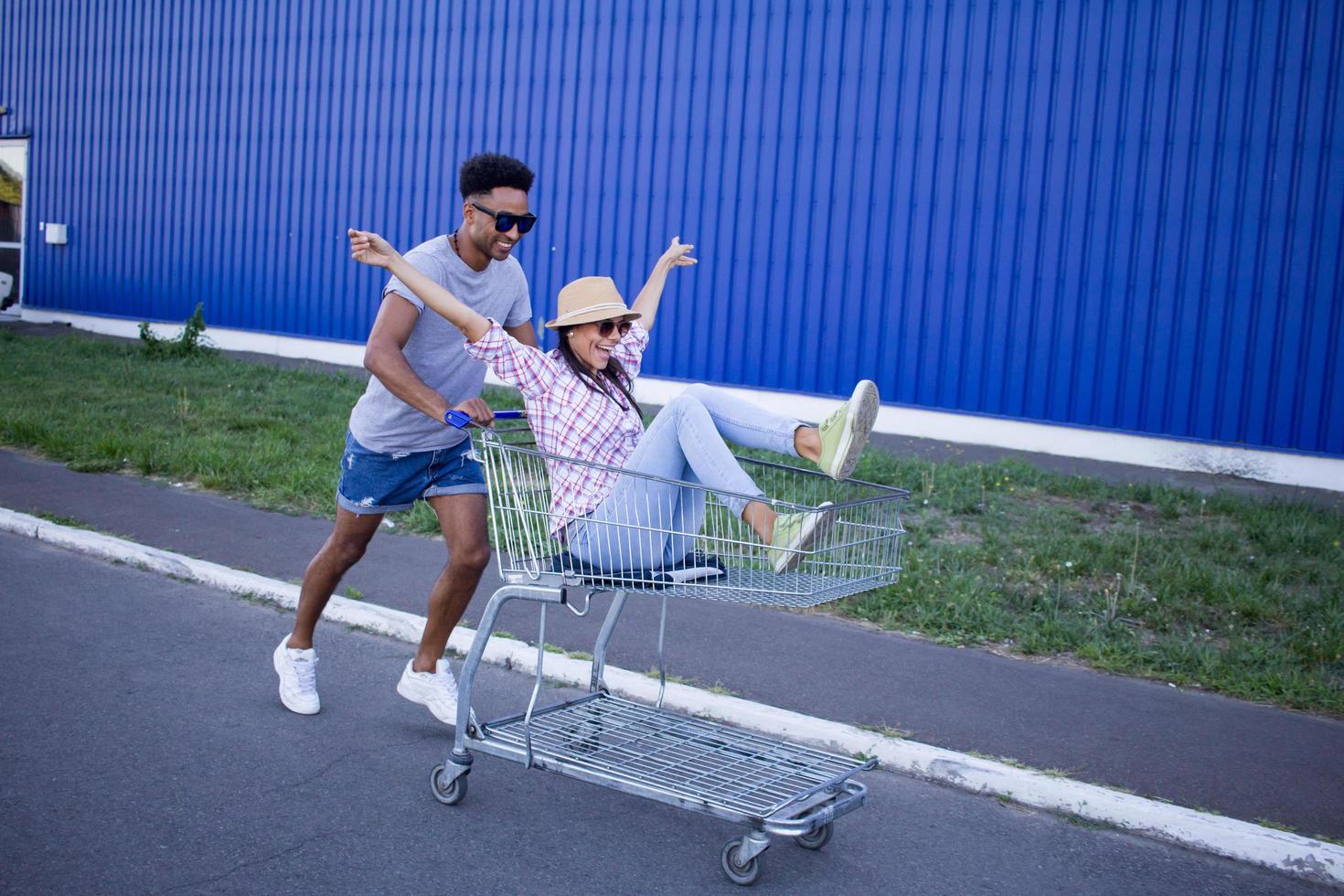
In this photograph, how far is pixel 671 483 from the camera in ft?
12.1

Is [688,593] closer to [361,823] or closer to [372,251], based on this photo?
[361,823]

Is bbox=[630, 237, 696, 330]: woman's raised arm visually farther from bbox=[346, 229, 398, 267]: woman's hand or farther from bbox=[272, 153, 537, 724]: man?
bbox=[346, 229, 398, 267]: woman's hand

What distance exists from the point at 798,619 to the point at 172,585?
3.37 m

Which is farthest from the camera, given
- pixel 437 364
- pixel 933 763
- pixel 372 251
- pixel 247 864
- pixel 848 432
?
pixel 437 364

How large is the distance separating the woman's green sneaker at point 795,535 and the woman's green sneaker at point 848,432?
14 cm

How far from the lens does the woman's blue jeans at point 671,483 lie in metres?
3.74

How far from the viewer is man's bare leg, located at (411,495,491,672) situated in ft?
14.8

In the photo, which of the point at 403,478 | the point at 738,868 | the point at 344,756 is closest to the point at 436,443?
the point at 403,478

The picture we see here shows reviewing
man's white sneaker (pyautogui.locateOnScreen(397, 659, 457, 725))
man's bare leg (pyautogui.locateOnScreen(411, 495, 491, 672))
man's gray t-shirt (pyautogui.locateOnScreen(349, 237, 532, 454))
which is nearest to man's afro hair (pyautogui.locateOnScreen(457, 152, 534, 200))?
man's gray t-shirt (pyautogui.locateOnScreen(349, 237, 532, 454))

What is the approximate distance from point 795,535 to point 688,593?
0.40m

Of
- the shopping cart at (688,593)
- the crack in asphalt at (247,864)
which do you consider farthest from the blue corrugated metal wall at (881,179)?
the crack in asphalt at (247,864)

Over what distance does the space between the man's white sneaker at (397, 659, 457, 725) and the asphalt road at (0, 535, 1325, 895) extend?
0.37 feet

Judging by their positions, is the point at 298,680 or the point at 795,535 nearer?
the point at 795,535

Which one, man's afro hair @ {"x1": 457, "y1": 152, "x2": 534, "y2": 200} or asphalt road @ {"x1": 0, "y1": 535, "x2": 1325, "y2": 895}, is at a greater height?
man's afro hair @ {"x1": 457, "y1": 152, "x2": 534, "y2": 200}
